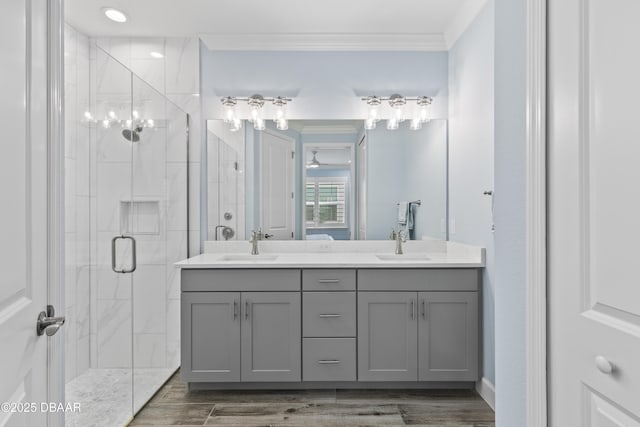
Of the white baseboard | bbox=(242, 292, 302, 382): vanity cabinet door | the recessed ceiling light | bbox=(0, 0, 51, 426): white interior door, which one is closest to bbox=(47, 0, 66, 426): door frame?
bbox=(0, 0, 51, 426): white interior door

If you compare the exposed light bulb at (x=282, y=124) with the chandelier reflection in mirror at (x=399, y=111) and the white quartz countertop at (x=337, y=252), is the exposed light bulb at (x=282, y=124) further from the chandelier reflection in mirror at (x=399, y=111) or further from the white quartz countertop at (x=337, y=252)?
the white quartz countertop at (x=337, y=252)

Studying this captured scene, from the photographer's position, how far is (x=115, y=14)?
2514mm

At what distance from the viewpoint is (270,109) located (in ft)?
9.57

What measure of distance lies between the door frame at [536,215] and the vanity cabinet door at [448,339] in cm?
131

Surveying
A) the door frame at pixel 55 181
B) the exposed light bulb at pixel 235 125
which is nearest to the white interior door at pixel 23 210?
the door frame at pixel 55 181

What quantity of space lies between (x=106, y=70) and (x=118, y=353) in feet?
5.50

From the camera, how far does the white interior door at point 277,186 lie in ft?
9.62

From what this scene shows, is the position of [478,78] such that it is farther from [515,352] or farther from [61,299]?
[61,299]

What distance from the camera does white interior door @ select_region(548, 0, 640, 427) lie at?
728mm

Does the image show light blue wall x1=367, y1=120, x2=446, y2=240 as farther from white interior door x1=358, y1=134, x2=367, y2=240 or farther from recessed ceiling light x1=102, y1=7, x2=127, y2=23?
recessed ceiling light x1=102, y1=7, x2=127, y2=23

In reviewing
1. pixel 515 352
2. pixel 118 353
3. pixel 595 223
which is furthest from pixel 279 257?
pixel 595 223

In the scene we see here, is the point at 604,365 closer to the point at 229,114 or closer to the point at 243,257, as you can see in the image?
the point at 243,257

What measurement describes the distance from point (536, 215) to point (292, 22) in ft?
7.40

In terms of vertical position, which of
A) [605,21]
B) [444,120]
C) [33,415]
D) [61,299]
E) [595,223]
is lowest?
[33,415]
